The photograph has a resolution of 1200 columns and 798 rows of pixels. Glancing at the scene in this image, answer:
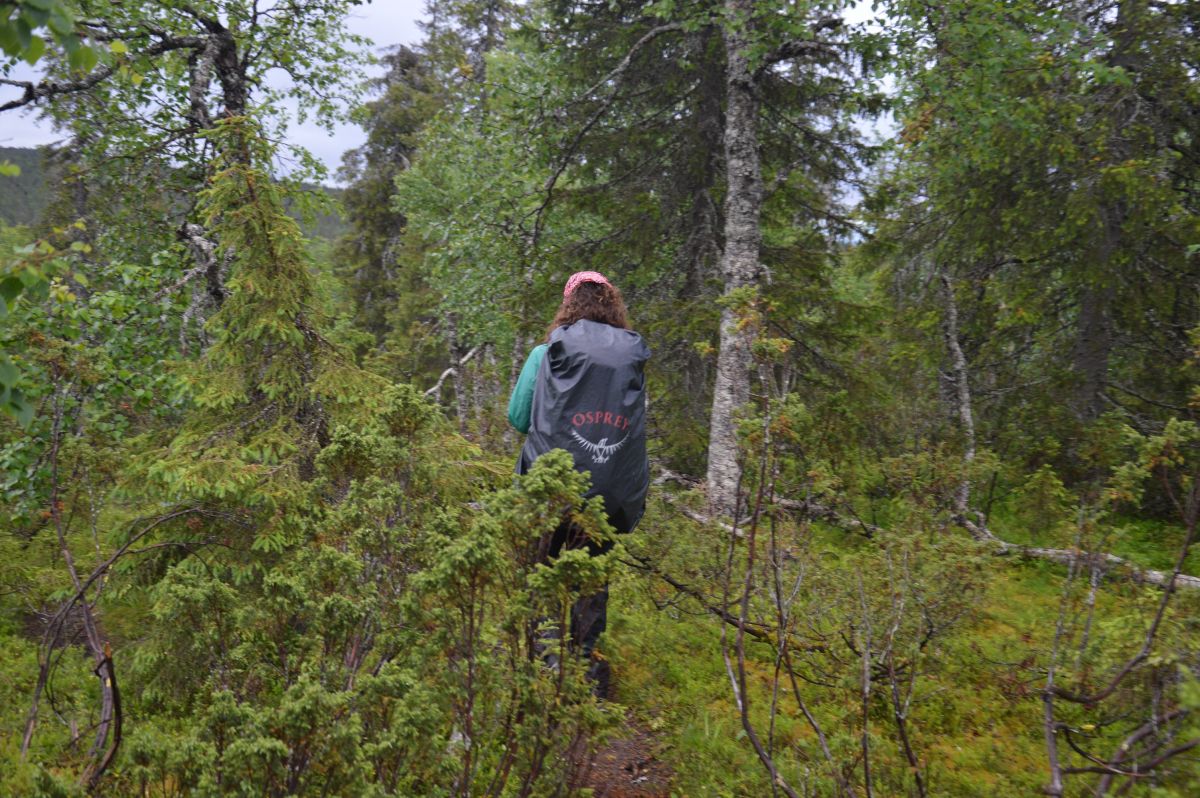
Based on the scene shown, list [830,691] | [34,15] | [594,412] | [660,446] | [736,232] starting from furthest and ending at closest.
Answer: [660,446]
[736,232]
[830,691]
[594,412]
[34,15]

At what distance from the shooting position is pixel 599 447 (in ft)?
12.2

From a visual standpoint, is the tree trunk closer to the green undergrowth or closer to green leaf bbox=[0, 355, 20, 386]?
the green undergrowth

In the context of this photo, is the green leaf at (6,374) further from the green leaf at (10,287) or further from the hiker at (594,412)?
the hiker at (594,412)

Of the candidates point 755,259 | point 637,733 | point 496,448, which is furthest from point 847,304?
point 637,733

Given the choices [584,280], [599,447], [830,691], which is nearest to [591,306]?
[584,280]

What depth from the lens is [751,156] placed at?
7887 mm

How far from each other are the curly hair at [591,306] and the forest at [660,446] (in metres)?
0.74

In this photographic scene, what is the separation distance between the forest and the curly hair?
743 millimetres

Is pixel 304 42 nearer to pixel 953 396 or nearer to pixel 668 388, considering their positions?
pixel 668 388

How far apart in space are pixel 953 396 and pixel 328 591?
10.1 m

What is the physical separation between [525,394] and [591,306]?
644mm

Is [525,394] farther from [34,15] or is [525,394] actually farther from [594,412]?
[34,15]

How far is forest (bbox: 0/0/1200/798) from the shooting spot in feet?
8.68

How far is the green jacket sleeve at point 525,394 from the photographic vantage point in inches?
159
